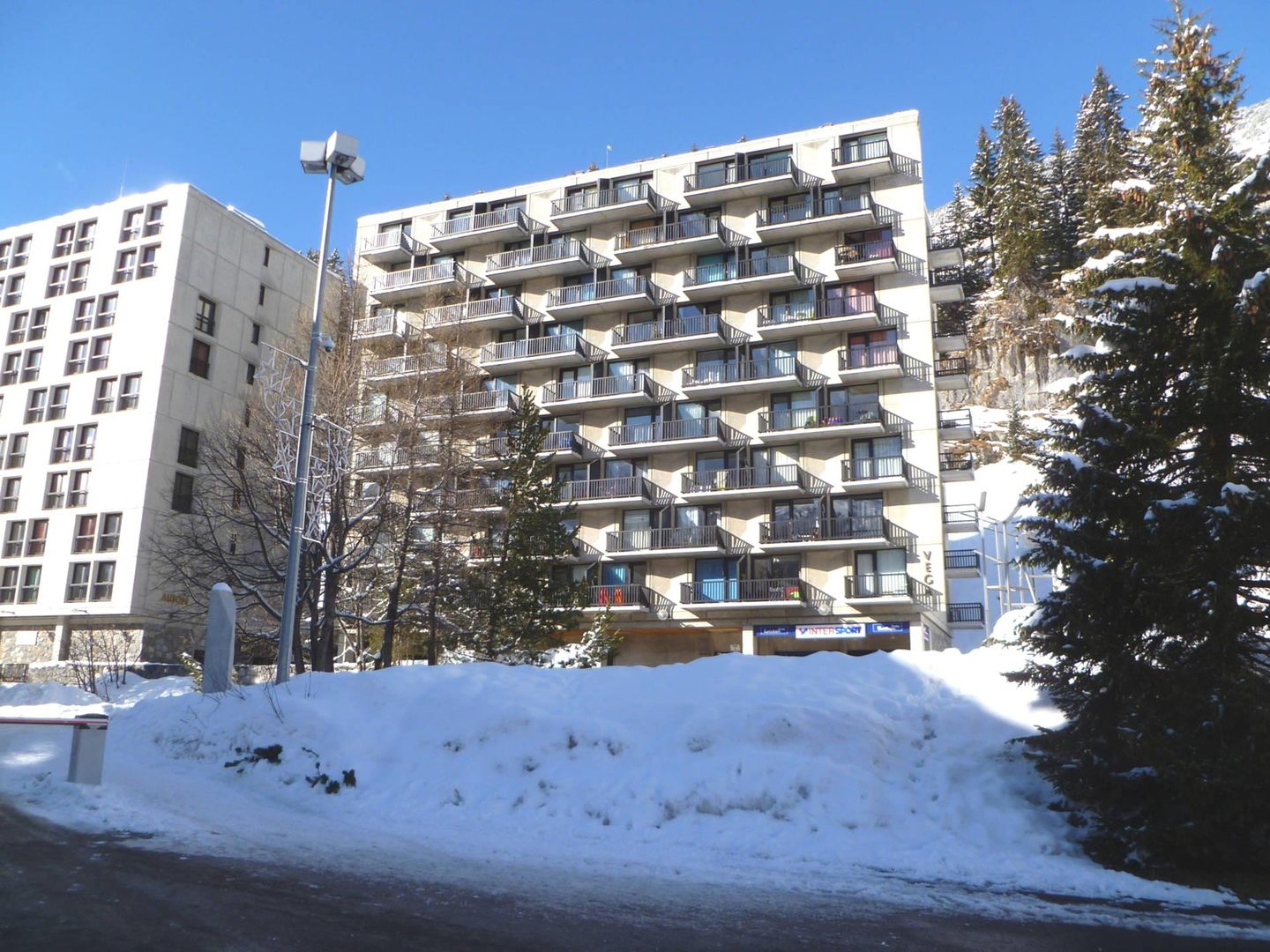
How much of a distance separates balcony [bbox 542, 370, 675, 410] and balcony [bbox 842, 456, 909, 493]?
9.07 metres

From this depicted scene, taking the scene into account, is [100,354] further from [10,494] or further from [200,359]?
[10,494]

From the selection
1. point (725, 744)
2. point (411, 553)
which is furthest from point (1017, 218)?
point (725, 744)

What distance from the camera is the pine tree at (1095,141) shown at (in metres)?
63.6

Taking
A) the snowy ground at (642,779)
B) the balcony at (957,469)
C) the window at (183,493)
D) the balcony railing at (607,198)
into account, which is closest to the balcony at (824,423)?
the balcony at (957,469)

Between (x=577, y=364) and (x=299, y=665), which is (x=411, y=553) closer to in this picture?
(x=299, y=665)

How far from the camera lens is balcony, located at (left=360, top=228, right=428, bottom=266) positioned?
48.6 m

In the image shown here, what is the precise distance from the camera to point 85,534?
152 ft

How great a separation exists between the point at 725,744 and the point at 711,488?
29.0 m

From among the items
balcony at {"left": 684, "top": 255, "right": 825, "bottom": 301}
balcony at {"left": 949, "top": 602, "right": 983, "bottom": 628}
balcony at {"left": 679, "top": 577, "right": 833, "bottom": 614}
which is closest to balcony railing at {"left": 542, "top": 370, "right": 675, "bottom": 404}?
balcony at {"left": 684, "top": 255, "right": 825, "bottom": 301}

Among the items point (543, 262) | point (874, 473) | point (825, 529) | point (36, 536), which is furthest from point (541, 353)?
point (36, 536)

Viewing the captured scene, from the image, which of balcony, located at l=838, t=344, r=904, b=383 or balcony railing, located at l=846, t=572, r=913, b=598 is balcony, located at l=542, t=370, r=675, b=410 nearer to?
balcony, located at l=838, t=344, r=904, b=383

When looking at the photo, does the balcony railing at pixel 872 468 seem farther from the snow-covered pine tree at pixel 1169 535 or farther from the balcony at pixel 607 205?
the snow-covered pine tree at pixel 1169 535

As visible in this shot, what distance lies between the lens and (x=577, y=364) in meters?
45.6

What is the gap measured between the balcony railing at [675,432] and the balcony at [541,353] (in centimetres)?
416
